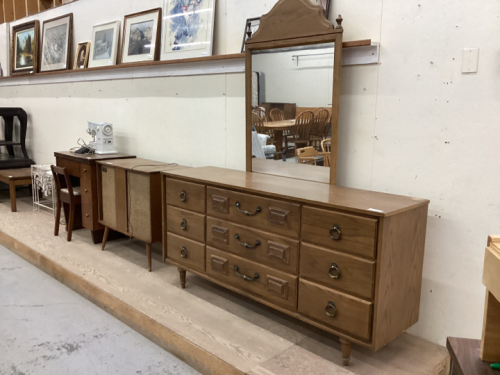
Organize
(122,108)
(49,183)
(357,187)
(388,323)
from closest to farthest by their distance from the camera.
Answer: (388,323)
(357,187)
(122,108)
(49,183)

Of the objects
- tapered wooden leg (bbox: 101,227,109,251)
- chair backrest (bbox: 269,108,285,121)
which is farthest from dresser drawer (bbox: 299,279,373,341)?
tapered wooden leg (bbox: 101,227,109,251)

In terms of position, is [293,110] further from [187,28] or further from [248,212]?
[187,28]

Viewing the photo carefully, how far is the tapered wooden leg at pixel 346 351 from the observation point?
6.78 feet

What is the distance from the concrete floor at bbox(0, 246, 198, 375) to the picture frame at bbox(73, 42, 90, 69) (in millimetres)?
2289

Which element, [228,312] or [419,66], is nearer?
[419,66]

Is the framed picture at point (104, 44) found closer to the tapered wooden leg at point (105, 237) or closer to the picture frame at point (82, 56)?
the picture frame at point (82, 56)

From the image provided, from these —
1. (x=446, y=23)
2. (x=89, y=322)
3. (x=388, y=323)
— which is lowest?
(x=89, y=322)

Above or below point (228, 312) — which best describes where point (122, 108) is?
above

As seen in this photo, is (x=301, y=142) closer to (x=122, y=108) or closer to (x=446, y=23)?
(x=446, y=23)

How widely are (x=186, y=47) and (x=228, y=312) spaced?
2.00 m

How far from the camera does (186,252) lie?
283 cm

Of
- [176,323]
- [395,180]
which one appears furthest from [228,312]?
[395,180]

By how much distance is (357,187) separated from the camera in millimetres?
2525

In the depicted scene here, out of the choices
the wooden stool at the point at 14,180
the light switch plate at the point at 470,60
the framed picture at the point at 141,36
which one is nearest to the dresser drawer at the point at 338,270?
the light switch plate at the point at 470,60
